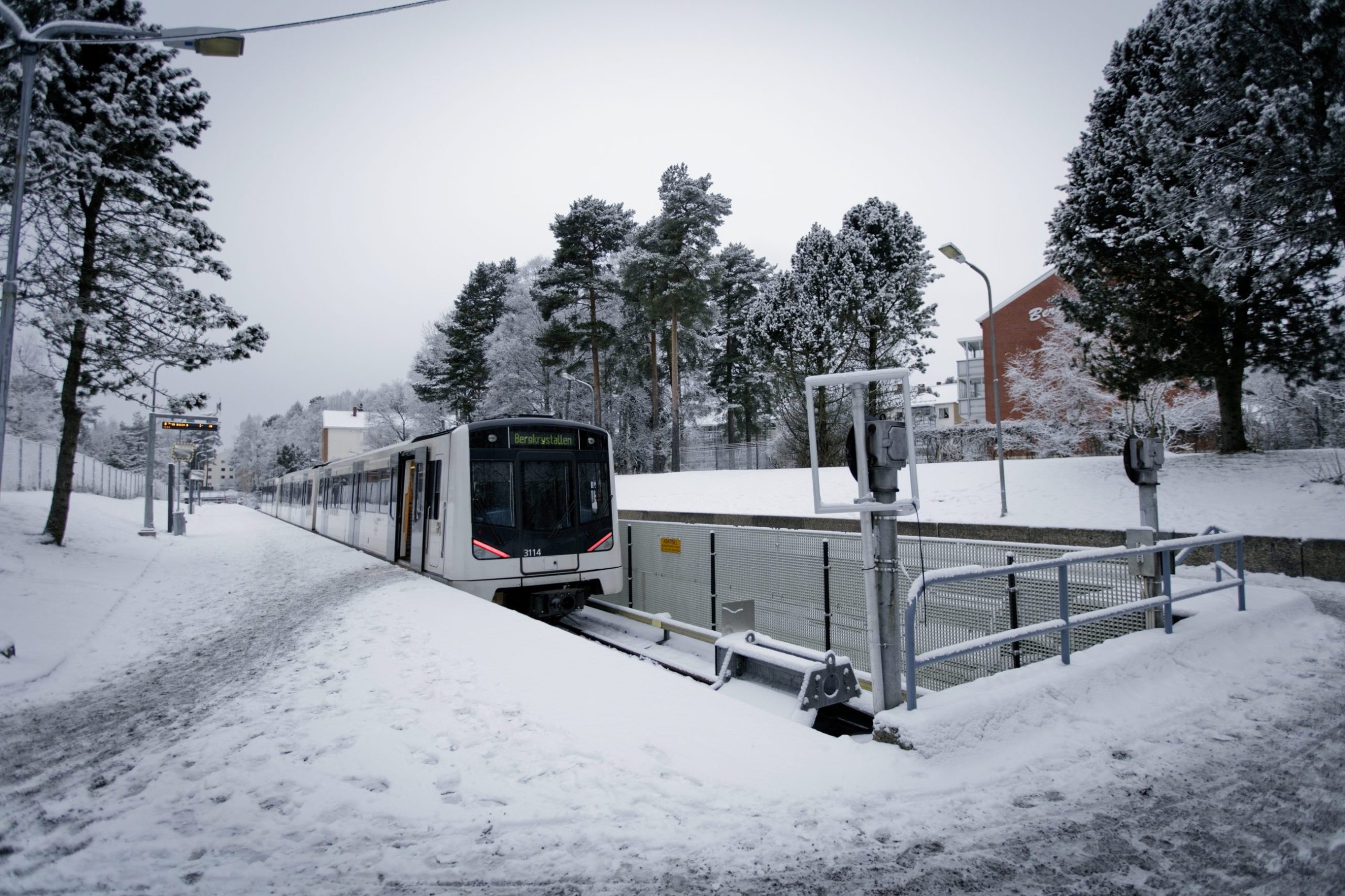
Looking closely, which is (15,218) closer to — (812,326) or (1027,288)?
(812,326)

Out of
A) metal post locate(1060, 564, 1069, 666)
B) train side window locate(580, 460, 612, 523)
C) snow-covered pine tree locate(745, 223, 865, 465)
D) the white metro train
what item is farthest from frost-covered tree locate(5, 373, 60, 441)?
metal post locate(1060, 564, 1069, 666)

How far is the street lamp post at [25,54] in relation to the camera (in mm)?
8664

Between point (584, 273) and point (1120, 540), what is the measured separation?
29782mm

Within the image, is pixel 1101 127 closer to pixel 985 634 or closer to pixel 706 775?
pixel 985 634

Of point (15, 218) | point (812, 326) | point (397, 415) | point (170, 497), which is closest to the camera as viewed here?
point (15, 218)

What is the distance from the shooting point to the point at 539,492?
11266mm

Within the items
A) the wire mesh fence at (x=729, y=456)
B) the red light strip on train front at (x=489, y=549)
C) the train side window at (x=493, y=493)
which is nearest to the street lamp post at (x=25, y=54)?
the train side window at (x=493, y=493)

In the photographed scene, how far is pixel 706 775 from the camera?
412 centimetres

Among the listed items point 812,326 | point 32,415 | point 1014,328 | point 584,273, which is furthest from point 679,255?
point 32,415

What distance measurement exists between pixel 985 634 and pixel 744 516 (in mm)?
12688

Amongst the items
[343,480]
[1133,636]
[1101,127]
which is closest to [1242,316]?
[1101,127]

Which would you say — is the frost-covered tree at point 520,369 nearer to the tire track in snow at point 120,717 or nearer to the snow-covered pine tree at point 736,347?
the snow-covered pine tree at point 736,347

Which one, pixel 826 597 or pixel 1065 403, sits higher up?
pixel 1065 403

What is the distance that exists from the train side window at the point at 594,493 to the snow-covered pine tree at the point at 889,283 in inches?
742
